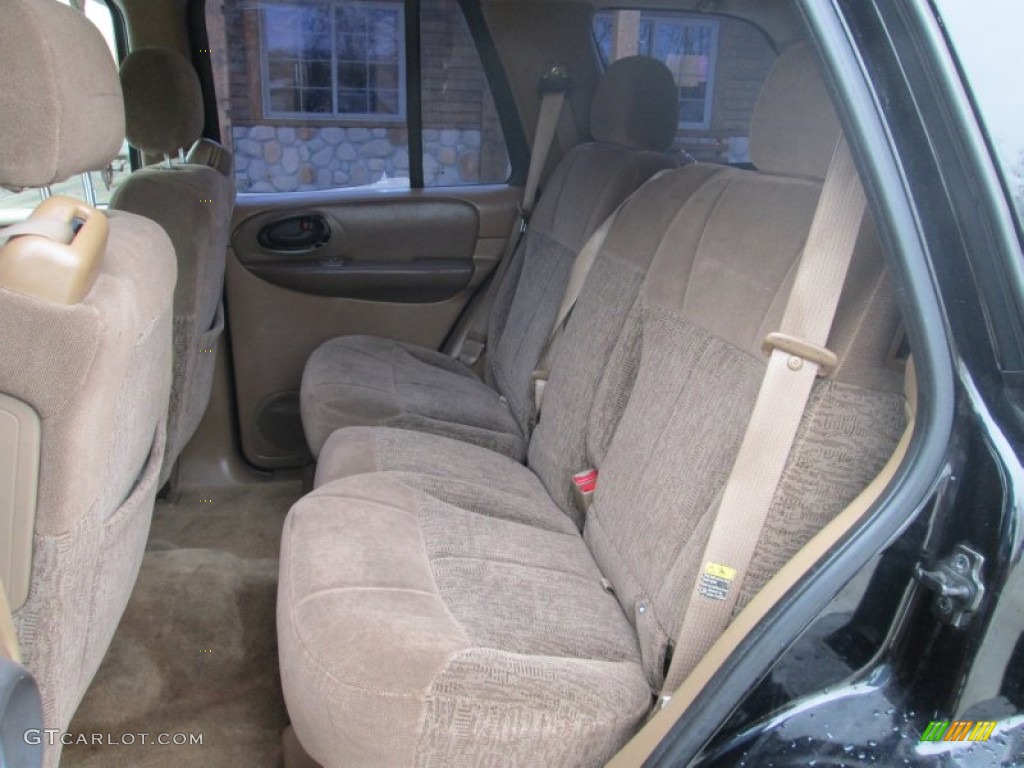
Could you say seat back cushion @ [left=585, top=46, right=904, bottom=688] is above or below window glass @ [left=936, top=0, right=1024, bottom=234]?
below

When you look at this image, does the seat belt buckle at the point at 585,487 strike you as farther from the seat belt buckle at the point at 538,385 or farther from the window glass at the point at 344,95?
the window glass at the point at 344,95

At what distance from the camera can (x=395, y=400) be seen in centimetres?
216

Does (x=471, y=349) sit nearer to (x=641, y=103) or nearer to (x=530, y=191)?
(x=530, y=191)

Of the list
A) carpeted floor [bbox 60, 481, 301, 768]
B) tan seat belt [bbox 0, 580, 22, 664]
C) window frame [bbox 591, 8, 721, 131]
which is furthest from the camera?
window frame [bbox 591, 8, 721, 131]

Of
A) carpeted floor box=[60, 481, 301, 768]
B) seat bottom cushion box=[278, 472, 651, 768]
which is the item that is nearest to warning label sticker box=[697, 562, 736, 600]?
seat bottom cushion box=[278, 472, 651, 768]

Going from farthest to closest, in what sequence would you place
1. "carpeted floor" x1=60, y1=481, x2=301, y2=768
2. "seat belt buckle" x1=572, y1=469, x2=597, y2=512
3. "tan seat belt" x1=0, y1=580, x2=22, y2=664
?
1. "seat belt buckle" x1=572, y1=469, x2=597, y2=512
2. "carpeted floor" x1=60, y1=481, x2=301, y2=768
3. "tan seat belt" x1=0, y1=580, x2=22, y2=664

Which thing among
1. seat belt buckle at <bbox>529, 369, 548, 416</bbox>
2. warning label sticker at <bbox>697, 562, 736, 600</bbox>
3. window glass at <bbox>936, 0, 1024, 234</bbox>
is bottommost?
seat belt buckle at <bbox>529, 369, 548, 416</bbox>

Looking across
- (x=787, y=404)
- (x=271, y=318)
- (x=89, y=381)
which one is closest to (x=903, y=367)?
(x=787, y=404)

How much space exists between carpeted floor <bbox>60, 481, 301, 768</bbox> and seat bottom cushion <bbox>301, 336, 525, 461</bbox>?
35 centimetres

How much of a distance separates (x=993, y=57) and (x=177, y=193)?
1490 millimetres

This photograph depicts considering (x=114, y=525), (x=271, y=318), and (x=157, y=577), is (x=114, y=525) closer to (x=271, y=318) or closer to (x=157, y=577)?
(x=157, y=577)

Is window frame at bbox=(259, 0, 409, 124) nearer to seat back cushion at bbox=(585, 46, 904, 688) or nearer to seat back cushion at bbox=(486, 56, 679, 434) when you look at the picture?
seat back cushion at bbox=(486, 56, 679, 434)

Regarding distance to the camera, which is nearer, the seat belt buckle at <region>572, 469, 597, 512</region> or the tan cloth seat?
the seat belt buckle at <region>572, 469, 597, 512</region>

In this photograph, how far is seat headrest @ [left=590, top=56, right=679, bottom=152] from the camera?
6.97ft
